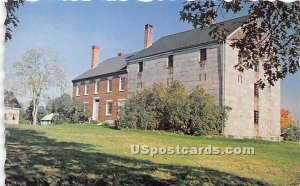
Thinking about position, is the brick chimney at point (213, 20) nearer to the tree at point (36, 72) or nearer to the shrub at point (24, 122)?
the tree at point (36, 72)

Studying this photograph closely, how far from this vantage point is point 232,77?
12.0 feet

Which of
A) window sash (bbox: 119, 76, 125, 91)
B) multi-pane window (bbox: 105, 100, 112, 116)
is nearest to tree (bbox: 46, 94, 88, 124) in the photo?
multi-pane window (bbox: 105, 100, 112, 116)

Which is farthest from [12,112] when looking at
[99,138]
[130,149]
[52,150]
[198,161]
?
[198,161]

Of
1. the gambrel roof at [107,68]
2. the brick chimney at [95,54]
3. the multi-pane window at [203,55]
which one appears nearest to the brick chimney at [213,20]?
the multi-pane window at [203,55]

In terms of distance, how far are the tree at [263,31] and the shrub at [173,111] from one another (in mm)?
470

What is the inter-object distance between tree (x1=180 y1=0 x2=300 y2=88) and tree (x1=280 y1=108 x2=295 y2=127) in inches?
15.2

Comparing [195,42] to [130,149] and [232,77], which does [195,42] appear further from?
[130,149]

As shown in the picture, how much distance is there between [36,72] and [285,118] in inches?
90.5

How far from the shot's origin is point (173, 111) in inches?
150

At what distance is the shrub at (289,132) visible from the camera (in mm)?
3820

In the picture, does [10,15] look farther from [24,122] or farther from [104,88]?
[104,88]

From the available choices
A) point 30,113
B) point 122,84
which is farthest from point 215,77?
point 30,113

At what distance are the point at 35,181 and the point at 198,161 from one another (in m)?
1.38

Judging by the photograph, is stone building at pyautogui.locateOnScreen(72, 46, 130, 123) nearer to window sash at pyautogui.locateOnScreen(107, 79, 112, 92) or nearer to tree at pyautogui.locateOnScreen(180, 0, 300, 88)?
window sash at pyautogui.locateOnScreen(107, 79, 112, 92)
